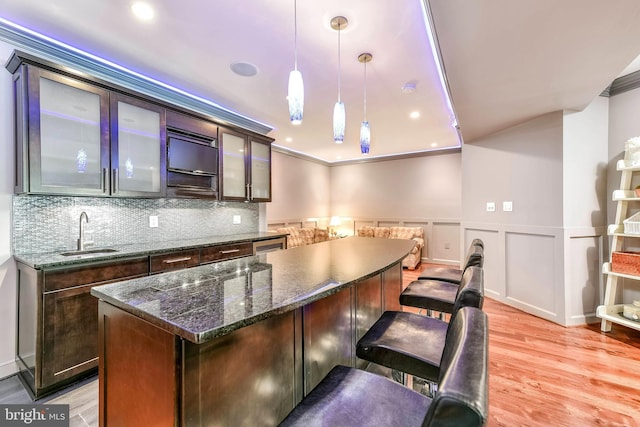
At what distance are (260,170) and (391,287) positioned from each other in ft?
8.04

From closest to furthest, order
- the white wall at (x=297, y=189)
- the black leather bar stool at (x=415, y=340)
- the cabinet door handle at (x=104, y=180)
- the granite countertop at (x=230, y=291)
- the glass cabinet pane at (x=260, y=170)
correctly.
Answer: the granite countertop at (x=230, y=291) → the black leather bar stool at (x=415, y=340) → the cabinet door handle at (x=104, y=180) → the glass cabinet pane at (x=260, y=170) → the white wall at (x=297, y=189)

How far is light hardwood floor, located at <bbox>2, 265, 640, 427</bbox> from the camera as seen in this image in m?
1.65

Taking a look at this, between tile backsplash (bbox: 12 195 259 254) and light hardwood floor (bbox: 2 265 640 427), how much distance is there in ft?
3.77

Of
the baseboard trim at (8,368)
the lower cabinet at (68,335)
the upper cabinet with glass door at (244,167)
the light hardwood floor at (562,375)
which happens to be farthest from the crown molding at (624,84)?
the baseboard trim at (8,368)

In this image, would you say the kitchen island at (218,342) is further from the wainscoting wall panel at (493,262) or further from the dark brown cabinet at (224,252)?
the wainscoting wall panel at (493,262)

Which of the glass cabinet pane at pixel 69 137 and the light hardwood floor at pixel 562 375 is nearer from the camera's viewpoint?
the light hardwood floor at pixel 562 375

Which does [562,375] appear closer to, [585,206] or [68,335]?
[585,206]

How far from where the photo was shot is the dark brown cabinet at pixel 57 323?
1.76 m

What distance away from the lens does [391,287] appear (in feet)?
7.44

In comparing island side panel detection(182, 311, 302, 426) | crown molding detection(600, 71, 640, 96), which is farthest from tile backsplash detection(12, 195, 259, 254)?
crown molding detection(600, 71, 640, 96)

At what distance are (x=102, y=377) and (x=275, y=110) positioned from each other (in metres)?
3.23

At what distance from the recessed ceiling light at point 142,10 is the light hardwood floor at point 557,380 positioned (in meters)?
2.58

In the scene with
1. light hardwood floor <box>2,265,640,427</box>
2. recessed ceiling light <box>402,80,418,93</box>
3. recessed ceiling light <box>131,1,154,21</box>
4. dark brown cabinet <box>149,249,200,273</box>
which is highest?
recessed ceiling light <box>131,1,154,21</box>

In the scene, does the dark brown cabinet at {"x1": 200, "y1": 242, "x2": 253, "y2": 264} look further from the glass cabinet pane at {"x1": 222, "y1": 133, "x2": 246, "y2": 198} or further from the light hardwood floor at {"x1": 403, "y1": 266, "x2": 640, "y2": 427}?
the light hardwood floor at {"x1": 403, "y1": 266, "x2": 640, "y2": 427}
